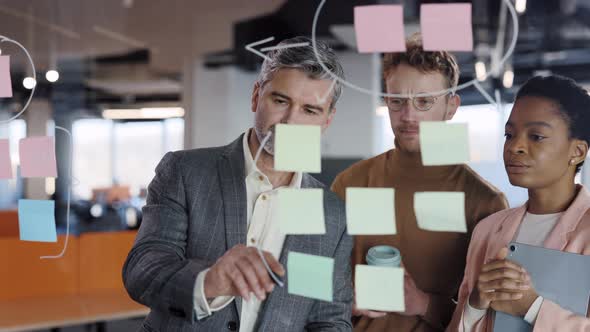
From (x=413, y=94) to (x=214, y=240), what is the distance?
569mm

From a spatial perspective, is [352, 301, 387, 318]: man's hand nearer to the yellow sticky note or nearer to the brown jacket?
the brown jacket

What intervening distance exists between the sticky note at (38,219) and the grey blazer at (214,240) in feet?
0.84

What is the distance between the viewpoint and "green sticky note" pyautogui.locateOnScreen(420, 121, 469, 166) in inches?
43.1

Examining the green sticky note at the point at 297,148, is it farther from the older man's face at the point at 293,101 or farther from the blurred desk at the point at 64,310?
the blurred desk at the point at 64,310

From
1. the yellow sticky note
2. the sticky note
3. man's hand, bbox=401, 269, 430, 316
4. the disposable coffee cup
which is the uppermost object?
the yellow sticky note

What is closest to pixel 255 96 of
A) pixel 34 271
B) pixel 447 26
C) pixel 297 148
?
pixel 297 148

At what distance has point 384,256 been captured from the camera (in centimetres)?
128

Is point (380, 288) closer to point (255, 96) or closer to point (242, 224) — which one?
point (242, 224)

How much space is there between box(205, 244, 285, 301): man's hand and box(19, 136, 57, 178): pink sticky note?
55 cm

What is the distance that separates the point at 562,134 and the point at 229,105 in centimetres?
186

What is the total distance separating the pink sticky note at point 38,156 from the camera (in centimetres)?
140

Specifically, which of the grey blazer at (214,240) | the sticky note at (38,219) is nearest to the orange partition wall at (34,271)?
the sticky note at (38,219)

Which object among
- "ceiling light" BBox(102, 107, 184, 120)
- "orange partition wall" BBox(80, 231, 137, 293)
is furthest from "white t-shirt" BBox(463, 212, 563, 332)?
"ceiling light" BBox(102, 107, 184, 120)

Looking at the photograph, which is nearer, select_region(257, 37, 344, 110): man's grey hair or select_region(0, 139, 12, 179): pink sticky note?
select_region(257, 37, 344, 110): man's grey hair
